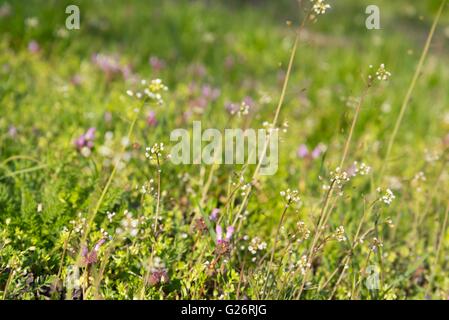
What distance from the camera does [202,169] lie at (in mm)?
→ 3199

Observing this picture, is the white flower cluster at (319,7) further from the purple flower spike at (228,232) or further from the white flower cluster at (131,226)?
the white flower cluster at (131,226)

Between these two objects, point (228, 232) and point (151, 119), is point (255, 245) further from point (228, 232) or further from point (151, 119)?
point (151, 119)

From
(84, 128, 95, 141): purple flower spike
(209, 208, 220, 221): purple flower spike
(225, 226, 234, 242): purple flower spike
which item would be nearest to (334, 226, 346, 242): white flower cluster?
(225, 226, 234, 242): purple flower spike

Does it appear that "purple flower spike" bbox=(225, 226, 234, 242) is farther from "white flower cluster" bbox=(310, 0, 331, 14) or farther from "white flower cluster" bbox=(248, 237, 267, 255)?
"white flower cluster" bbox=(310, 0, 331, 14)

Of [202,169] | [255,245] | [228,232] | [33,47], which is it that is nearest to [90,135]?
[202,169]

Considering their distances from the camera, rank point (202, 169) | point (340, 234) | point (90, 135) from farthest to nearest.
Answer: point (90, 135), point (202, 169), point (340, 234)

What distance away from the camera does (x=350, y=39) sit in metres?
10.4

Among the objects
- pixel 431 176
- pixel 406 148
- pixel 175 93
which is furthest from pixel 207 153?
pixel 406 148

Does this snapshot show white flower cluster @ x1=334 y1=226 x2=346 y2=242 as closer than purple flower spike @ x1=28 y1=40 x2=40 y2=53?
Yes

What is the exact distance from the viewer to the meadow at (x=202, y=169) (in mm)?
2314

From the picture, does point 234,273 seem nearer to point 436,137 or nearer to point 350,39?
point 436,137

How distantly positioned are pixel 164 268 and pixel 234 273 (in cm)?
30

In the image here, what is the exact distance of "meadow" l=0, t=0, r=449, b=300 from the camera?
2.31m
